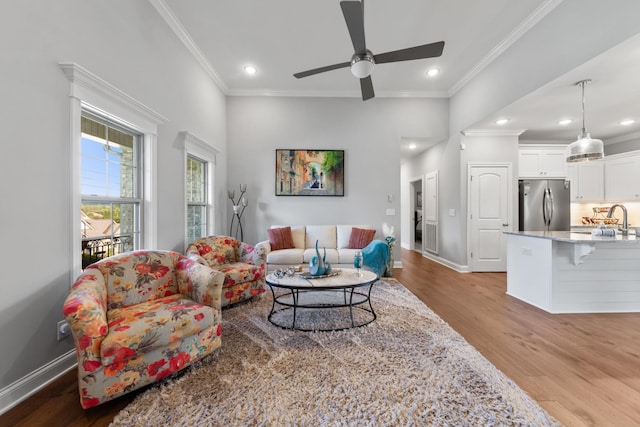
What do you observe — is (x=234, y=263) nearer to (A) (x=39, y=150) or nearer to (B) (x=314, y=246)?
(B) (x=314, y=246)

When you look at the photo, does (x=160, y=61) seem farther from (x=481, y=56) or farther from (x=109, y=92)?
(x=481, y=56)

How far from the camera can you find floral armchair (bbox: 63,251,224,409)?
159cm

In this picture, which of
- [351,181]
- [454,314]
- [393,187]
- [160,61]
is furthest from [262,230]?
[454,314]

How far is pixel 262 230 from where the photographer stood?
18.1 feet

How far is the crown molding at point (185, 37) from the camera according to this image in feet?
10.3

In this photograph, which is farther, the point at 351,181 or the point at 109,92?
the point at 351,181

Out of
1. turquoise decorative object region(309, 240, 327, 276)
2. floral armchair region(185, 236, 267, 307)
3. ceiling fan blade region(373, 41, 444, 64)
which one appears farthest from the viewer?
floral armchair region(185, 236, 267, 307)

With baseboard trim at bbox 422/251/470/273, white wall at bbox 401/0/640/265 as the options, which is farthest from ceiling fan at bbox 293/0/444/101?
baseboard trim at bbox 422/251/470/273

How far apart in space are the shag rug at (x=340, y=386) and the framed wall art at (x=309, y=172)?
3.23m

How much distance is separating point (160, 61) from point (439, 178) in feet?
17.8

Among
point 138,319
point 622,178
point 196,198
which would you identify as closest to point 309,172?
point 196,198

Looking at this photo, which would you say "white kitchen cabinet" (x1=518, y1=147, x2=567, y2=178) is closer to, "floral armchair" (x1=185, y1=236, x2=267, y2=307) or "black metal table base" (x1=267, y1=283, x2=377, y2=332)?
"black metal table base" (x1=267, y1=283, x2=377, y2=332)

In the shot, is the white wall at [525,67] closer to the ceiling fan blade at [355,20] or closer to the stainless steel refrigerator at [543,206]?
the stainless steel refrigerator at [543,206]

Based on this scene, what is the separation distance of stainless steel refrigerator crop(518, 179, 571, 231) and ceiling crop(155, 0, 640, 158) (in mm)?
1063
